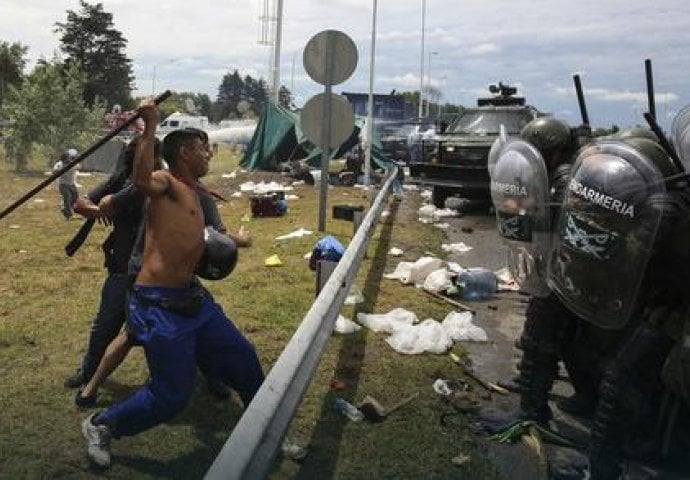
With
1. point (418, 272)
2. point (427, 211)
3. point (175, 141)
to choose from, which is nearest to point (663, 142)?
point (175, 141)

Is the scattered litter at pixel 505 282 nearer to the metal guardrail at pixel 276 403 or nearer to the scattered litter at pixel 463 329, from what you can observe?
the scattered litter at pixel 463 329

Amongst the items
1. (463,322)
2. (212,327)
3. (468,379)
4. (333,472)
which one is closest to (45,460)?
(212,327)

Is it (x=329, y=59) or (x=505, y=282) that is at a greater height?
(x=329, y=59)

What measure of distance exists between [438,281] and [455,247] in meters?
3.26

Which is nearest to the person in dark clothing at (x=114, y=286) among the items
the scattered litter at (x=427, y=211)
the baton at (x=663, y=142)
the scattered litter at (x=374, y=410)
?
the scattered litter at (x=374, y=410)

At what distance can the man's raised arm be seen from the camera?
3.76 metres

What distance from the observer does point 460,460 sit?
4027mm

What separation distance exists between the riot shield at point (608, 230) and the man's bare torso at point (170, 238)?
191cm

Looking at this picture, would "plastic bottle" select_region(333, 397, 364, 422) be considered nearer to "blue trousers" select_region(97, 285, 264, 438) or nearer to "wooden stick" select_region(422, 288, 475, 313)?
"blue trousers" select_region(97, 285, 264, 438)

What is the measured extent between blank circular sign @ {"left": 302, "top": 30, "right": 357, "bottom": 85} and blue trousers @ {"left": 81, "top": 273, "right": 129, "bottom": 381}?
21.5 ft

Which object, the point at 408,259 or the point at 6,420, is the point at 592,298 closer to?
the point at 6,420

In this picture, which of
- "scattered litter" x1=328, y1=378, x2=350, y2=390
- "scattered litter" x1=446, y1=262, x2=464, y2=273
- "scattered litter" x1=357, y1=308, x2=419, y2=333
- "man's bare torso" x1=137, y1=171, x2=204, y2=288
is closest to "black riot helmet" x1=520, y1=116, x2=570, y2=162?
"scattered litter" x1=328, y1=378, x2=350, y2=390

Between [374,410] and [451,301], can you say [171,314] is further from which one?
[451,301]

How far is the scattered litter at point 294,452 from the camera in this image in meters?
4.00
